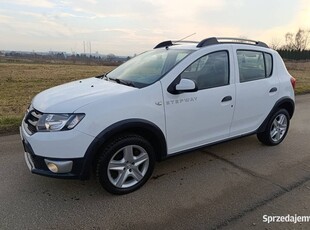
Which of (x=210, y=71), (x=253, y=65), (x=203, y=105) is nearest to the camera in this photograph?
(x=203, y=105)

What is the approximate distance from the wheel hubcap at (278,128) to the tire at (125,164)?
8.34 feet

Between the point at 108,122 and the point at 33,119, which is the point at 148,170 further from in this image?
the point at 33,119

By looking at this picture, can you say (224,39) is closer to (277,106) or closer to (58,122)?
(277,106)

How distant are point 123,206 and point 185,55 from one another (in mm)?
1986

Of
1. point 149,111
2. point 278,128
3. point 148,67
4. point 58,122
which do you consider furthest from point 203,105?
point 278,128

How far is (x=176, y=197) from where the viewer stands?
3146 millimetres

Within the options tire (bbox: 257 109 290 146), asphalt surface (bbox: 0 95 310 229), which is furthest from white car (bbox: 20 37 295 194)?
asphalt surface (bbox: 0 95 310 229)

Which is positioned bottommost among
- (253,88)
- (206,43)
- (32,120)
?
(32,120)

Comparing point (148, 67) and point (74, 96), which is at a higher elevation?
point (148, 67)

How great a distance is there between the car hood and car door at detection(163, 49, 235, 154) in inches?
24.5

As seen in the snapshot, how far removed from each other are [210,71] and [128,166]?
166 cm

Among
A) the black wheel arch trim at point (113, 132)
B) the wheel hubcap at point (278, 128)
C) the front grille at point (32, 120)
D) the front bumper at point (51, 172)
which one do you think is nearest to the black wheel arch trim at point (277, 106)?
the wheel hubcap at point (278, 128)

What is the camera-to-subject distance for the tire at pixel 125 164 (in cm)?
295

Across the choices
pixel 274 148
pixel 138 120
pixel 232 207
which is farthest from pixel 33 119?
pixel 274 148
